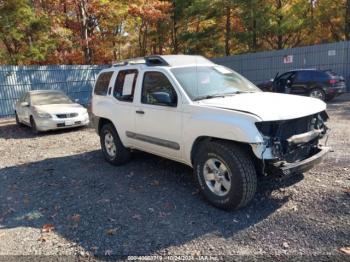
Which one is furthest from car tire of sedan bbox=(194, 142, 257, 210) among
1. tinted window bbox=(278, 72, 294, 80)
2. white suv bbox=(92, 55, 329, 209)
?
tinted window bbox=(278, 72, 294, 80)

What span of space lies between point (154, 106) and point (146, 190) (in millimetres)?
1348

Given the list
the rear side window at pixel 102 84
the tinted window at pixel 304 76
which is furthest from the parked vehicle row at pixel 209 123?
the tinted window at pixel 304 76

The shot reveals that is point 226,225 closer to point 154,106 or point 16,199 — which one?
point 154,106

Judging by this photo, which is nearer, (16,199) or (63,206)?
(63,206)

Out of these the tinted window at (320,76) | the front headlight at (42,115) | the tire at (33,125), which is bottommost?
the tire at (33,125)

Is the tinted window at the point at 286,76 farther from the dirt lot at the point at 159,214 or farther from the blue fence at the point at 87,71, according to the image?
the dirt lot at the point at 159,214

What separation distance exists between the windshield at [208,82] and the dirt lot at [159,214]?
1491mm

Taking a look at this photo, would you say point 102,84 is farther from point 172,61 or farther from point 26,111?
point 26,111

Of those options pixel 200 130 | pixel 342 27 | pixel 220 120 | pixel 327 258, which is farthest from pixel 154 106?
pixel 342 27

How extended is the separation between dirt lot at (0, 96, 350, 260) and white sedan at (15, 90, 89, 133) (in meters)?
4.05

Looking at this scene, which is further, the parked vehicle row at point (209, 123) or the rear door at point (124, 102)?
the rear door at point (124, 102)

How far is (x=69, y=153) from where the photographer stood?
27.2ft

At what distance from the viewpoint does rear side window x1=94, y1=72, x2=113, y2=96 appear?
22.5 feet

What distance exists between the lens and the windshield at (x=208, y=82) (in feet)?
16.3
